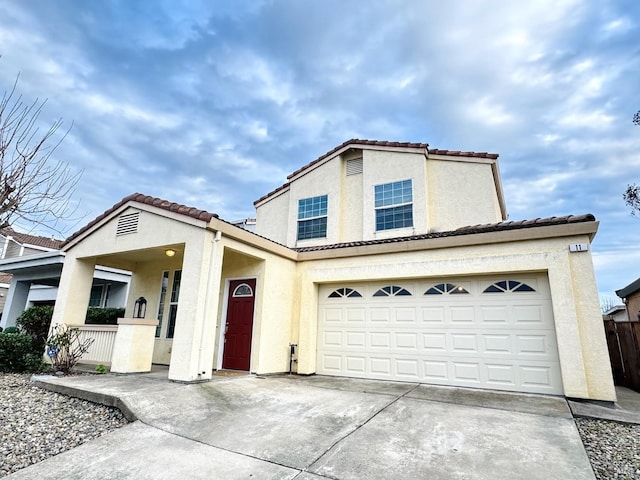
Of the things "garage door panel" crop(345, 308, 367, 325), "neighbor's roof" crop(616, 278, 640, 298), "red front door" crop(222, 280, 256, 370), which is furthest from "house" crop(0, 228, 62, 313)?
"neighbor's roof" crop(616, 278, 640, 298)

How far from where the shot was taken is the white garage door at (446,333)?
6699mm

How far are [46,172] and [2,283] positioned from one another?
22512mm

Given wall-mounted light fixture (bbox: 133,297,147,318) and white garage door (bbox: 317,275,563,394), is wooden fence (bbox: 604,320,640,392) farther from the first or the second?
wall-mounted light fixture (bbox: 133,297,147,318)

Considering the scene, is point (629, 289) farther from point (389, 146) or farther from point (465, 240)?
point (389, 146)

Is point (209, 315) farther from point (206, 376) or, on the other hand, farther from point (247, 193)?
point (247, 193)

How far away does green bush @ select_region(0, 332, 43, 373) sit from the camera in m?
7.95

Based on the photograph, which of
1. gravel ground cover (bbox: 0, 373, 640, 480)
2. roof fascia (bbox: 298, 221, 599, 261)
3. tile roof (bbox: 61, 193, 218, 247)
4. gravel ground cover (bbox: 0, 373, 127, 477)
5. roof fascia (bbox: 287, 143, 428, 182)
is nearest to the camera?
gravel ground cover (bbox: 0, 373, 640, 480)

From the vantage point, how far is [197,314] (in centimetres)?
646

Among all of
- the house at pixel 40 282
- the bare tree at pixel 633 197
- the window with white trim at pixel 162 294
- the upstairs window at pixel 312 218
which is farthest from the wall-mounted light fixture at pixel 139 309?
the bare tree at pixel 633 197

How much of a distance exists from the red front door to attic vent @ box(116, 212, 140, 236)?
113 inches

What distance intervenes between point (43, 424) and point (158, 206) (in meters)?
4.67

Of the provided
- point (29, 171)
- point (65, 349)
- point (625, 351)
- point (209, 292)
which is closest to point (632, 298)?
point (625, 351)

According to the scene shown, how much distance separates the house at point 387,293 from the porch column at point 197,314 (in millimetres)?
27

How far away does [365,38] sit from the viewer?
10609 millimetres
